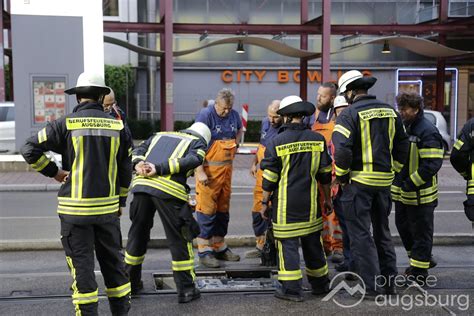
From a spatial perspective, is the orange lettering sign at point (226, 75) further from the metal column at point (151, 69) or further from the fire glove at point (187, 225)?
the fire glove at point (187, 225)

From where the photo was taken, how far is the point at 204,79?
89.6ft

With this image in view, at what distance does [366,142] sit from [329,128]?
52.6 inches

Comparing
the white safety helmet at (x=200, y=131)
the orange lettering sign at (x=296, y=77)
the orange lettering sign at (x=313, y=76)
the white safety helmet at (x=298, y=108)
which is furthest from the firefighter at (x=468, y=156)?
the orange lettering sign at (x=313, y=76)

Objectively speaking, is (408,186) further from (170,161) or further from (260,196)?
(170,161)

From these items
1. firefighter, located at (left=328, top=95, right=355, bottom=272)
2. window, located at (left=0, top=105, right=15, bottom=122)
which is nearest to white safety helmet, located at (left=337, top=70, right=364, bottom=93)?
firefighter, located at (left=328, top=95, right=355, bottom=272)

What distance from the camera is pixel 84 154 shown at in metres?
4.50

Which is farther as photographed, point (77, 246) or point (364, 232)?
point (364, 232)

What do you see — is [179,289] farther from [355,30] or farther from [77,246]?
[355,30]

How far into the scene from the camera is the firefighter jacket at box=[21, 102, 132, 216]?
450cm

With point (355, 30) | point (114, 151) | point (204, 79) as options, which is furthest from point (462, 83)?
point (114, 151)

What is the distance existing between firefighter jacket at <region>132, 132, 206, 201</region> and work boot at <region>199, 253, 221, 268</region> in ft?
4.59

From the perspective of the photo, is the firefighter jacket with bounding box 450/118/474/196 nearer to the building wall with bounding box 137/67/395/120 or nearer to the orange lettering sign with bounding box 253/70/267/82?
the building wall with bounding box 137/67/395/120

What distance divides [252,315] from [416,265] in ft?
6.14

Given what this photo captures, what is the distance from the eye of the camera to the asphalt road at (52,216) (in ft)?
27.5
